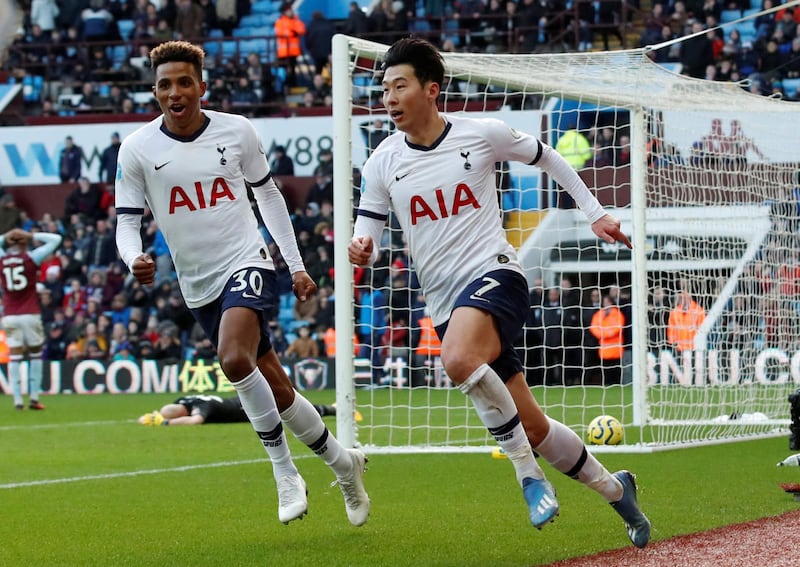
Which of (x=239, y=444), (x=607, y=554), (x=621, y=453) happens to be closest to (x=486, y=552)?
(x=607, y=554)

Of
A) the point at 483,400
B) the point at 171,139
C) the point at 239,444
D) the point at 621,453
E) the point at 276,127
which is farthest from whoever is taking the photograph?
the point at 276,127

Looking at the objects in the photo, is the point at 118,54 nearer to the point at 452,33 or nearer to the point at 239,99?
the point at 239,99

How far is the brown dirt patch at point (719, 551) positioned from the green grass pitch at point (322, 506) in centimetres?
19

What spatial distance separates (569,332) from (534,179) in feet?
12.3

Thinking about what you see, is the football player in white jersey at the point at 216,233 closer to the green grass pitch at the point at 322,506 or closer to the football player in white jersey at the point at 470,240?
the green grass pitch at the point at 322,506

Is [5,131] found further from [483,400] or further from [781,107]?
[483,400]

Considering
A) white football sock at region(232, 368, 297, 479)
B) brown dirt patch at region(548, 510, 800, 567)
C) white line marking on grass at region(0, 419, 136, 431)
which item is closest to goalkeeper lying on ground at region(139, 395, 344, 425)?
white line marking on grass at region(0, 419, 136, 431)

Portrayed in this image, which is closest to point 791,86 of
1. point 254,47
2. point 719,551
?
point 254,47

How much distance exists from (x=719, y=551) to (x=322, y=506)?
269 centimetres

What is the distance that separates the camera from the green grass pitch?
5.86 metres

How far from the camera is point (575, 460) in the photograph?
559cm

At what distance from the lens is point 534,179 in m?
18.3

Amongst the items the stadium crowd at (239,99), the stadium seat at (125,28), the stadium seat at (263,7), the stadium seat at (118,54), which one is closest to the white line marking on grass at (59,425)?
the stadium crowd at (239,99)

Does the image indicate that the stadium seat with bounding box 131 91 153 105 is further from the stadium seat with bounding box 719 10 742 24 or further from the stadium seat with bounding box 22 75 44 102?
the stadium seat with bounding box 719 10 742 24
